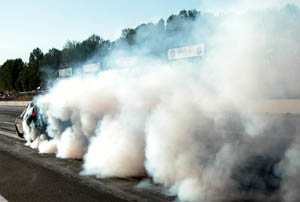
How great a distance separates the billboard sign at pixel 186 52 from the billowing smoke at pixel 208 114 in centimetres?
13

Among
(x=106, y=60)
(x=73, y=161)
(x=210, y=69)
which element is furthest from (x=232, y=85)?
(x=73, y=161)

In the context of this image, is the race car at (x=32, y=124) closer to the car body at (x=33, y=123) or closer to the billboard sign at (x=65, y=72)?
the car body at (x=33, y=123)

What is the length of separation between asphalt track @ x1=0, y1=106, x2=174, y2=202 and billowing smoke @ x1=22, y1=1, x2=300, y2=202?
0.40 m

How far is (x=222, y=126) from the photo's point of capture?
5.76 m

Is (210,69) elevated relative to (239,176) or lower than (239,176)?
elevated

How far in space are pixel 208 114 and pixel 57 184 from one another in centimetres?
289

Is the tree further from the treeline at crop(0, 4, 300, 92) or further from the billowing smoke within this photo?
the billowing smoke

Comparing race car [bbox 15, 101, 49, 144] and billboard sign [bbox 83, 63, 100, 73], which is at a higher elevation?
billboard sign [bbox 83, 63, 100, 73]

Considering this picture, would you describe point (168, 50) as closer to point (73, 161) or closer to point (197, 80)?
point (197, 80)

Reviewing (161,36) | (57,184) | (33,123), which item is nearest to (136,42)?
(161,36)

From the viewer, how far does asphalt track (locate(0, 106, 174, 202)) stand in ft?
16.0

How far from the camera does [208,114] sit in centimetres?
559

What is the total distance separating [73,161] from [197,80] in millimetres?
3510

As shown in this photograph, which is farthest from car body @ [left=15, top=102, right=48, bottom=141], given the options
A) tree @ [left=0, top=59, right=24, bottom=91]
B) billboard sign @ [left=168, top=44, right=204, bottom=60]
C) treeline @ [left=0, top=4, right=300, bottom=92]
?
tree @ [left=0, top=59, right=24, bottom=91]
